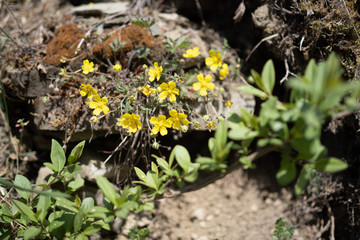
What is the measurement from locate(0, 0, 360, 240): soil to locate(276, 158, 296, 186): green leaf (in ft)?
3.73

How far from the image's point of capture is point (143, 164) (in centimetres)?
272

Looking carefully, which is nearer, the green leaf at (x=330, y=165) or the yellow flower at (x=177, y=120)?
the green leaf at (x=330, y=165)

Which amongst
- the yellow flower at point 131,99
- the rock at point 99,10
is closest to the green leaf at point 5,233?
the yellow flower at point 131,99

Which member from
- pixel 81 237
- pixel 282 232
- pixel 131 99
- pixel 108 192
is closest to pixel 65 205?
pixel 81 237

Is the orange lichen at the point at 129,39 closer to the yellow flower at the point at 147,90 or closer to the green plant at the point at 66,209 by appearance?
the yellow flower at the point at 147,90

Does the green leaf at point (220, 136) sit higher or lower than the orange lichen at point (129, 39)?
lower

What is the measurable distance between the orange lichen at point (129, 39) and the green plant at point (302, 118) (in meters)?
1.39

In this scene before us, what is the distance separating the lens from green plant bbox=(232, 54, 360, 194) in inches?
44.3

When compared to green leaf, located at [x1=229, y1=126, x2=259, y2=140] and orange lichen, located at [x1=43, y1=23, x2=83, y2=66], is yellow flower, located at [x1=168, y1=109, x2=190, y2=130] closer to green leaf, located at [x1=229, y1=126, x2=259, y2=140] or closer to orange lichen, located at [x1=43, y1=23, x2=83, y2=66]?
green leaf, located at [x1=229, y1=126, x2=259, y2=140]

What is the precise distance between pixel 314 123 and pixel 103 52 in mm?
2007

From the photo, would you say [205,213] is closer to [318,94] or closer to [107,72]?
[107,72]

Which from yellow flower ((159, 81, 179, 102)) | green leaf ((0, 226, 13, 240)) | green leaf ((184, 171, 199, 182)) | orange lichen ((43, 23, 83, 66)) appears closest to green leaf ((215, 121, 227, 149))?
green leaf ((184, 171, 199, 182))

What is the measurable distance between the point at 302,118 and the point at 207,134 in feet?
5.45

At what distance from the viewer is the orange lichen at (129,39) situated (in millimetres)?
2619
